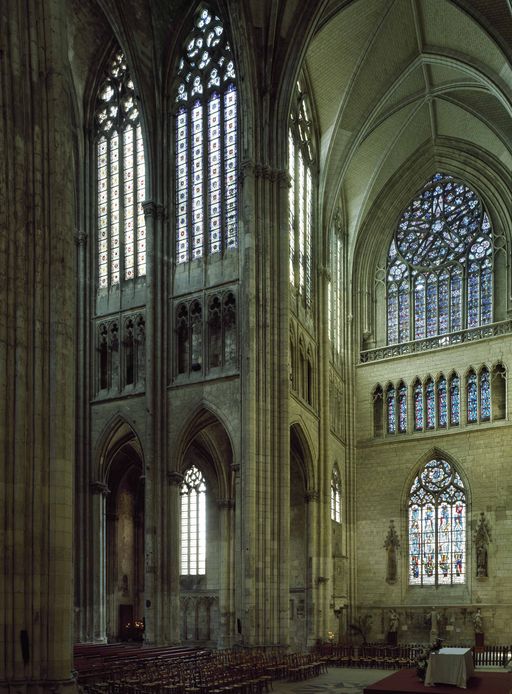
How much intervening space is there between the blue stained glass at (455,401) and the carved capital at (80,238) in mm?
17815

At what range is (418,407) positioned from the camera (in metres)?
42.2

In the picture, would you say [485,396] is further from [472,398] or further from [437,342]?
[437,342]

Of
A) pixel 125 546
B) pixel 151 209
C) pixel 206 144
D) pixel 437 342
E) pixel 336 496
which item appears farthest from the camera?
pixel 437 342

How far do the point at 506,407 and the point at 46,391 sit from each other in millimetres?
25931

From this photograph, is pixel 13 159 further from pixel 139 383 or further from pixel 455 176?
pixel 455 176

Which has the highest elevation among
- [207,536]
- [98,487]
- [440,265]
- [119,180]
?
[119,180]

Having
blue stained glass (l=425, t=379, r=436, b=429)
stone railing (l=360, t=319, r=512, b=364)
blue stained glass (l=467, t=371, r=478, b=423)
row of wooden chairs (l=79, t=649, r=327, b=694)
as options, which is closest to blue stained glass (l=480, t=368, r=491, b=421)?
blue stained glass (l=467, t=371, r=478, b=423)

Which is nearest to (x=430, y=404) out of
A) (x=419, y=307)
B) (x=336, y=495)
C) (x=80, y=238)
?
(x=419, y=307)

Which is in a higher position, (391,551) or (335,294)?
(335,294)

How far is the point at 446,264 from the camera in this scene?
4325 cm

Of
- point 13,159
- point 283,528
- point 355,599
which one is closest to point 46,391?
point 13,159

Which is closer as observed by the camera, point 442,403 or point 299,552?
point 299,552

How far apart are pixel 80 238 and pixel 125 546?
13584 mm

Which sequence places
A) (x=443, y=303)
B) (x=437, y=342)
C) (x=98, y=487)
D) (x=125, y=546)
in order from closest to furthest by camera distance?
(x=98, y=487) → (x=125, y=546) → (x=437, y=342) → (x=443, y=303)
